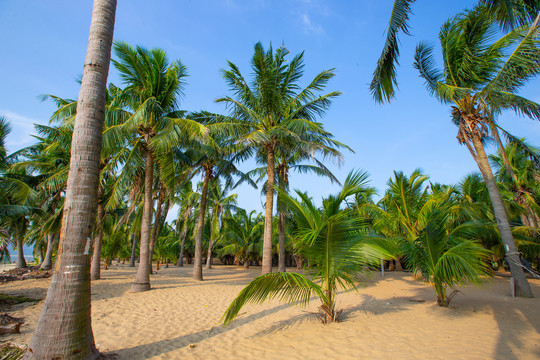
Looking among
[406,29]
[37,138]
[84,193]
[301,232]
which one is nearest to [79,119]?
[84,193]

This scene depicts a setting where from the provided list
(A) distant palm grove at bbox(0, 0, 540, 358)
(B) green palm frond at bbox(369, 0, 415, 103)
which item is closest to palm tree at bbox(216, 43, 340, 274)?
(A) distant palm grove at bbox(0, 0, 540, 358)

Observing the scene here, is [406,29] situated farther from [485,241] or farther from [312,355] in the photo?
[485,241]

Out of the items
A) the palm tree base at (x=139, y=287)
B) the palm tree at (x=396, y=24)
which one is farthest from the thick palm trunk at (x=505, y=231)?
the palm tree base at (x=139, y=287)

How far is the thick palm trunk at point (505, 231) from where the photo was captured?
8656mm

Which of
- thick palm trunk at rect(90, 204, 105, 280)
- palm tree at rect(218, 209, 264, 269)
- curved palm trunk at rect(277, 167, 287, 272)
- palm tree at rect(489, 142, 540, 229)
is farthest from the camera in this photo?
palm tree at rect(218, 209, 264, 269)

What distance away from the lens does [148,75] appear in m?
10.3

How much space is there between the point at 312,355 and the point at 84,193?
13.6 feet

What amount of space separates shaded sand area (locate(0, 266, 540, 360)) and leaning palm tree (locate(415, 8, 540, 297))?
3.38 m

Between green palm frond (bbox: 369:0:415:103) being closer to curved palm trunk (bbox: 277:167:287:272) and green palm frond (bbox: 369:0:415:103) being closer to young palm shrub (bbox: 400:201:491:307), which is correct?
young palm shrub (bbox: 400:201:491:307)

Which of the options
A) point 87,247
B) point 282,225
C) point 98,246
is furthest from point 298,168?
point 87,247

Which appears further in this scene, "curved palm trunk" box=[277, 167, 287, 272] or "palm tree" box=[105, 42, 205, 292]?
"curved palm trunk" box=[277, 167, 287, 272]

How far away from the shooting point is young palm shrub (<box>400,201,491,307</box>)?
549cm

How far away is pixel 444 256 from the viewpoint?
597 cm

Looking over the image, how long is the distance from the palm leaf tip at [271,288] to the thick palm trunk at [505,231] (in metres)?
8.11
